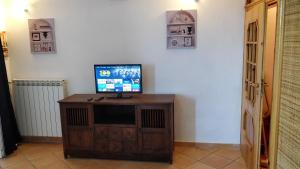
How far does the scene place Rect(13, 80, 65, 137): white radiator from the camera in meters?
3.71

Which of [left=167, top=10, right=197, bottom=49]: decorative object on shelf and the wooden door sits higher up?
[left=167, top=10, right=197, bottom=49]: decorative object on shelf

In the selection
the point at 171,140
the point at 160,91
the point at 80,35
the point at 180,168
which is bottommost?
the point at 180,168


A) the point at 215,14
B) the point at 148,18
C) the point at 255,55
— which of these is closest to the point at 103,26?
the point at 148,18

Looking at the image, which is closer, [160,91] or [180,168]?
[180,168]

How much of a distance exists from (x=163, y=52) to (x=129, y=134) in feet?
3.98

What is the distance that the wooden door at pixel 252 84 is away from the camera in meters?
2.41

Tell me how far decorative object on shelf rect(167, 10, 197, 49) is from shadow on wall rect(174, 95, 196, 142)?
748 millimetres

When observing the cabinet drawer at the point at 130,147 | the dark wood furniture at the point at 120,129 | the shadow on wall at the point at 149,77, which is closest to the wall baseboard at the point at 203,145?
the dark wood furniture at the point at 120,129

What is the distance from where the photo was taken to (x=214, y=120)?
351 cm

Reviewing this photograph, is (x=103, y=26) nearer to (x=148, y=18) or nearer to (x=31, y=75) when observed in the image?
(x=148, y=18)

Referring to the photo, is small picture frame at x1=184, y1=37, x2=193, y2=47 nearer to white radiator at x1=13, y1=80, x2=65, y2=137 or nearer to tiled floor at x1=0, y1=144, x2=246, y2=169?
tiled floor at x1=0, y1=144, x2=246, y2=169

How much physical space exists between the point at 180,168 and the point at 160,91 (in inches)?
42.8

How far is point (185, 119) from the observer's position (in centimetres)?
358

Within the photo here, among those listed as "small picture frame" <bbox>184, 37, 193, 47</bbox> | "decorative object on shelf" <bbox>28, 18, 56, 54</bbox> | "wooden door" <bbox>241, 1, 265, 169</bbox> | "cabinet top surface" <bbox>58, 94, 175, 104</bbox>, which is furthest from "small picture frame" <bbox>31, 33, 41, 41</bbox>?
"wooden door" <bbox>241, 1, 265, 169</bbox>
